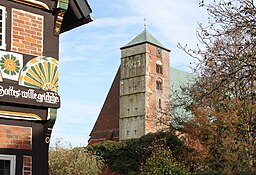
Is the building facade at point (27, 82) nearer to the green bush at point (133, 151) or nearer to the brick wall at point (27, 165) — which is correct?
the brick wall at point (27, 165)

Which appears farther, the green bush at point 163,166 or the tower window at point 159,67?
the tower window at point 159,67

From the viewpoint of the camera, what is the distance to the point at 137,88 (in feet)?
229

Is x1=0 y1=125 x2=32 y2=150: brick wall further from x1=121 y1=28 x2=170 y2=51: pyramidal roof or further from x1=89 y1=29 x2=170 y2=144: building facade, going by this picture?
x1=121 y1=28 x2=170 y2=51: pyramidal roof

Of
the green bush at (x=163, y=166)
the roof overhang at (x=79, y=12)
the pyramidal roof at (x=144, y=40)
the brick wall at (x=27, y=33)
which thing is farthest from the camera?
the pyramidal roof at (x=144, y=40)

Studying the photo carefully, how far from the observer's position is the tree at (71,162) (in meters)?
27.9

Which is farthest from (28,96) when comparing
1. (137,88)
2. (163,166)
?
(137,88)

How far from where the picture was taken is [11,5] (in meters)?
11.7

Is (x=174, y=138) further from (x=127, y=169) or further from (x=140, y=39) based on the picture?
(x=140, y=39)

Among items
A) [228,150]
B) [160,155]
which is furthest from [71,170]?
→ [228,150]

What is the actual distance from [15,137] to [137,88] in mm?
58666

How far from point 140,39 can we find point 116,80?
24.0 feet

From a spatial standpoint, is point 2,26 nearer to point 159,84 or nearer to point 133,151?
point 133,151

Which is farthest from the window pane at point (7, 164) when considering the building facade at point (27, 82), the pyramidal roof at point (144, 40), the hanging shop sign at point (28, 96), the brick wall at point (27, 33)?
the pyramidal roof at point (144, 40)

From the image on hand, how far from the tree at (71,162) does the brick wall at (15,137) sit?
55.0ft
